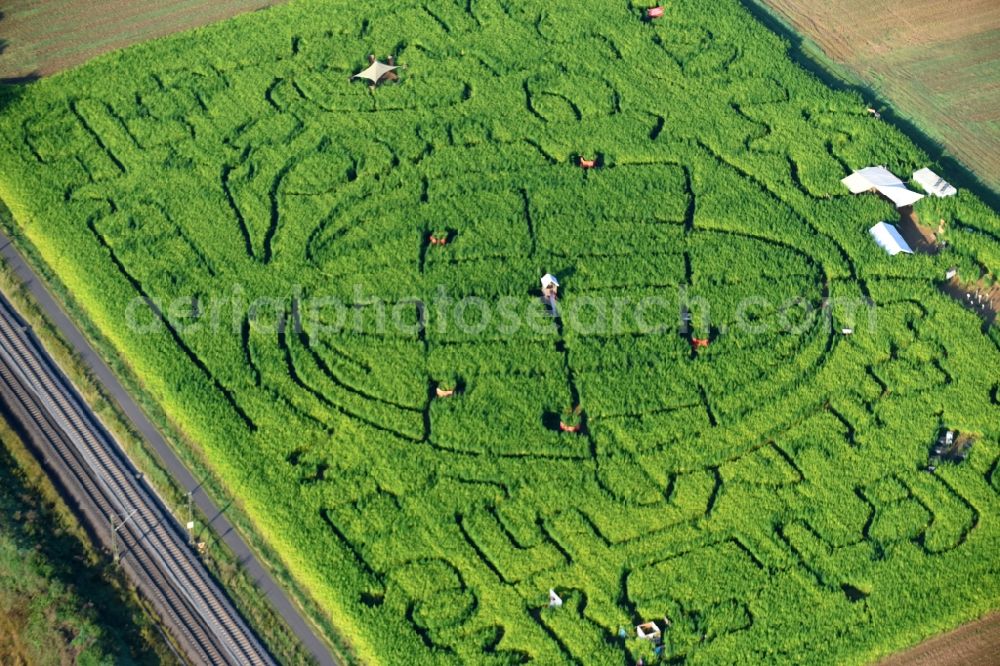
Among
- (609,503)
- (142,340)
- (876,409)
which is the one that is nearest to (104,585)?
(142,340)

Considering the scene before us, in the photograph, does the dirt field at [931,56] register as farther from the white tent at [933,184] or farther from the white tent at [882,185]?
the white tent at [882,185]

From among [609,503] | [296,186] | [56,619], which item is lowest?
[56,619]

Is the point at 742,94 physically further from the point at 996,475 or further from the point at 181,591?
the point at 181,591

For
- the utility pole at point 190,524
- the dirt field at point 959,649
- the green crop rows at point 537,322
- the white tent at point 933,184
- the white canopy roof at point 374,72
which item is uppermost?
the white canopy roof at point 374,72

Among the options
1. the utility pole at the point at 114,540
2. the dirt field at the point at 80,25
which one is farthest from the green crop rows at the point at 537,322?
the utility pole at the point at 114,540

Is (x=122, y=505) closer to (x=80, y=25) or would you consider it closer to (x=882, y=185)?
(x=80, y=25)

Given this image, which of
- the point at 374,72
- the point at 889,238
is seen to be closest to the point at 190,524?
the point at 374,72
